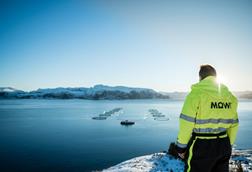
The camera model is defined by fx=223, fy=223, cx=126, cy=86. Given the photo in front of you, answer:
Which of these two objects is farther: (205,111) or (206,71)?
(206,71)

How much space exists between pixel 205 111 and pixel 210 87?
1.17 feet

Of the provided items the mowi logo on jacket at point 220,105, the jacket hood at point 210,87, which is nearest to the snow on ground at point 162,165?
the mowi logo on jacket at point 220,105

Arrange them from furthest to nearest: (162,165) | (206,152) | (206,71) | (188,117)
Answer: (162,165) < (206,71) < (206,152) < (188,117)

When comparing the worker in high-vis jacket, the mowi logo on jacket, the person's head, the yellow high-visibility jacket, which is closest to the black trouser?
the worker in high-vis jacket

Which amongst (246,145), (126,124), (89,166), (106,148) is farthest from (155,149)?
(126,124)

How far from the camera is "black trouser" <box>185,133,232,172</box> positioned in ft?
10.1

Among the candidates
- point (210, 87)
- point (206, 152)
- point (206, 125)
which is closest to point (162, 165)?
point (206, 152)

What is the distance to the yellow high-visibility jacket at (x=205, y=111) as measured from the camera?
9.82 feet

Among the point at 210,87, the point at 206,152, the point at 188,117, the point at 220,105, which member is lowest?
the point at 206,152

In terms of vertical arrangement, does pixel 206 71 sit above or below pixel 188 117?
above

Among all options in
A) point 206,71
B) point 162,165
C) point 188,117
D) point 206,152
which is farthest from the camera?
A: point 162,165

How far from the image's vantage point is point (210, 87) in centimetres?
313

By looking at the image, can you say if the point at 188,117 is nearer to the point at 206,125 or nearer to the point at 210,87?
the point at 206,125

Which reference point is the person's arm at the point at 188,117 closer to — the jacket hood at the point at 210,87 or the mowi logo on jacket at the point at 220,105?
the jacket hood at the point at 210,87
